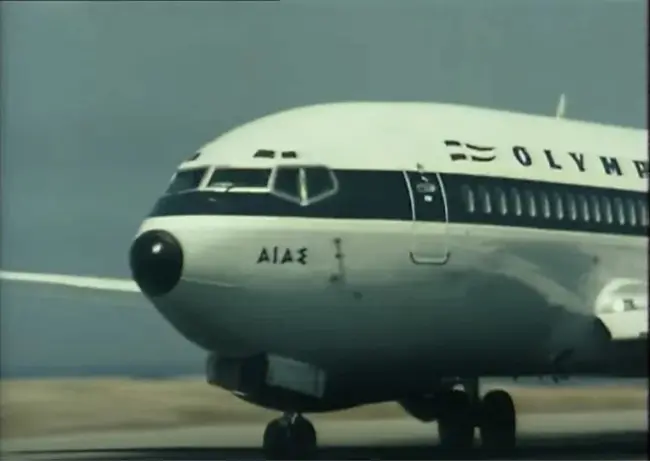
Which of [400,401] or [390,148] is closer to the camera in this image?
[390,148]

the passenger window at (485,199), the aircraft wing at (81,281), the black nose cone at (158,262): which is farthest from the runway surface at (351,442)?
the passenger window at (485,199)

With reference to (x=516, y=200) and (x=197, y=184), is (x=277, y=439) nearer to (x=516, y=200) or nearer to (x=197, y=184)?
(x=197, y=184)

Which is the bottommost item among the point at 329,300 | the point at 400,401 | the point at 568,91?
the point at 400,401

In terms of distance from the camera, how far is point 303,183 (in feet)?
46.0

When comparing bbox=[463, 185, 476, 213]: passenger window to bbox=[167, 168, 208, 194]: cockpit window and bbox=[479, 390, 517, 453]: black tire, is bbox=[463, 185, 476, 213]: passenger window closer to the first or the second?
bbox=[479, 390, 517, 453]: black tire

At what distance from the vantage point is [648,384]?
14.2 meters

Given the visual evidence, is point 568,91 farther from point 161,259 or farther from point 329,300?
point 161,259

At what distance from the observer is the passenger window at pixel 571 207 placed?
15820 millimetres

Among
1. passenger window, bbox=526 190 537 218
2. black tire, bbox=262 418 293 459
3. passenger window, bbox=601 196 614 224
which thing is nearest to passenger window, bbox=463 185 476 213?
passenger window, bbox=526 190 537 218

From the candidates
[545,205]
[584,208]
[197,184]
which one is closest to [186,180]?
[197,184]

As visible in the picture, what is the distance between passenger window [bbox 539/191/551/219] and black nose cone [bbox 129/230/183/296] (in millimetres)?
4213

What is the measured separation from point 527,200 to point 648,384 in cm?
238

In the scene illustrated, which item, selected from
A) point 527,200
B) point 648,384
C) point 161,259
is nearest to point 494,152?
point 527,200

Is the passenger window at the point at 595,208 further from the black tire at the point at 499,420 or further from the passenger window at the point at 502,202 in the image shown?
the black tire at the point at 499,420
